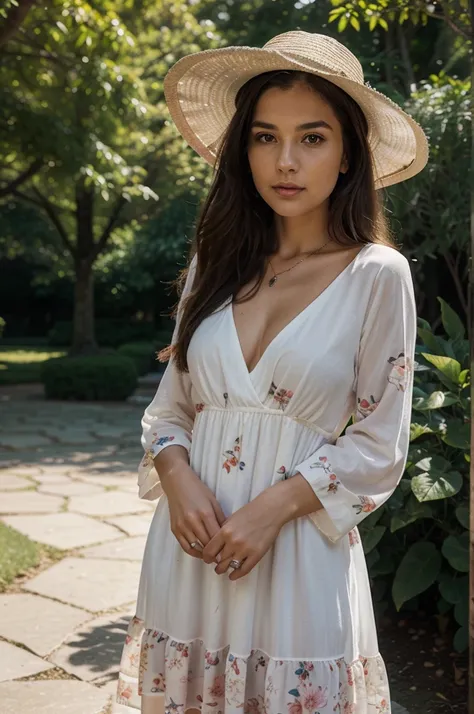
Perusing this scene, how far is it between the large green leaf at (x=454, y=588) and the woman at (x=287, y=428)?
4.44 ft

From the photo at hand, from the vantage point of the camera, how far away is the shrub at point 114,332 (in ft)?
82.1

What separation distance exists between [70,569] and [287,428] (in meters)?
3.07

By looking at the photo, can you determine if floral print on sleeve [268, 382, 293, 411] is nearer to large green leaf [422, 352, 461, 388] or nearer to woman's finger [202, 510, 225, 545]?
woman's finger [202, 510, 225, 545]

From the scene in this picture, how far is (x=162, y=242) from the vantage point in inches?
802

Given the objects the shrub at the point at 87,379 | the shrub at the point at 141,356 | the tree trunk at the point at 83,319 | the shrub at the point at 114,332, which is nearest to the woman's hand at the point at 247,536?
the shrub at the point at 87,379

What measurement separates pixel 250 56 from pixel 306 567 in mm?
992

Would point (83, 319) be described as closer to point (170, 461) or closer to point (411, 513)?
point (411, 513)

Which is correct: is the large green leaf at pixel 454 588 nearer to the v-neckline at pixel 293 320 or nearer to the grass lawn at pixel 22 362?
the v-neckline at pixel 293 320

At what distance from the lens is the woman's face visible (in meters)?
1.66

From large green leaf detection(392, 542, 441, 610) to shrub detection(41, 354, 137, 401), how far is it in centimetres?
988

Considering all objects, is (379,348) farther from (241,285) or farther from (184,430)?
(184,430)

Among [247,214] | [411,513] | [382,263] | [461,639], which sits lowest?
[461,639]

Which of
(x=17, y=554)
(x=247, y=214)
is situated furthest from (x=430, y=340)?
(x=17, y=554)

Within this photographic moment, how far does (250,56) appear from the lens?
171 cm
